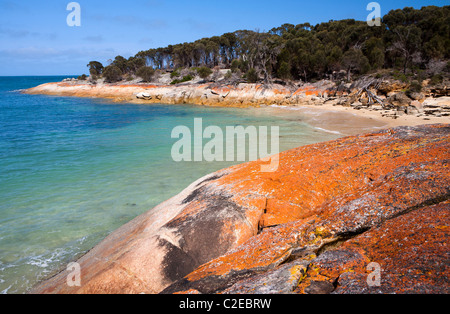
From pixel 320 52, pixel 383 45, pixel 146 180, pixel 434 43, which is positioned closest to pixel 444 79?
pixel 434 43

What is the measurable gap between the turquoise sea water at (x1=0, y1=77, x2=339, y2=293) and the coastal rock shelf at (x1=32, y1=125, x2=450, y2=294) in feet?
6.11

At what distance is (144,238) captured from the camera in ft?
17.3

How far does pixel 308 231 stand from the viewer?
3.81 m

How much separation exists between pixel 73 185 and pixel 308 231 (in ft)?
37.1

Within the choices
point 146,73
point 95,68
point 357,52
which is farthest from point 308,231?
point 95,68

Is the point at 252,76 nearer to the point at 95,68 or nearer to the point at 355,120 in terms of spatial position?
the point at 355,120

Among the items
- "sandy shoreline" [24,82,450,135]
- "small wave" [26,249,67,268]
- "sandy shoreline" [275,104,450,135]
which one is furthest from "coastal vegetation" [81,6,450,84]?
"small wave" [26,249,67,268]

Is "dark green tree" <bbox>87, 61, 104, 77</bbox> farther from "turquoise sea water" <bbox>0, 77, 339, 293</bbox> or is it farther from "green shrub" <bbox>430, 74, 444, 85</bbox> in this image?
"green shrub" <bbox>430, 74, 444, 85</bbox>

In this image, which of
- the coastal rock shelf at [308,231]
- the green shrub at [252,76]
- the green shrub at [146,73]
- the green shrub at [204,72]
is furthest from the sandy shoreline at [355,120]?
the green shrub at [146,73]

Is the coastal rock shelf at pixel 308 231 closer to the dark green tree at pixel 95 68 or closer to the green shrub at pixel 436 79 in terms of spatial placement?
the green shrub at pixel 436 79

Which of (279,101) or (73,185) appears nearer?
(73,185)

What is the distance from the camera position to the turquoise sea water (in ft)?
23.7

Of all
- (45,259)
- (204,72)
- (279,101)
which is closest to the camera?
(45,259)
